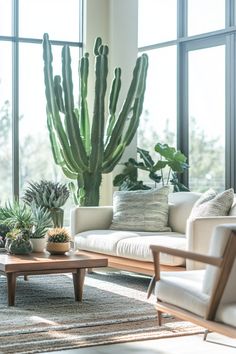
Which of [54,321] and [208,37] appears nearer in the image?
[54,321]

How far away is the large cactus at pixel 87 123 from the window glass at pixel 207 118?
728 millimetres

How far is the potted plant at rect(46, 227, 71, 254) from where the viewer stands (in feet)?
18.2

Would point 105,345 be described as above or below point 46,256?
below

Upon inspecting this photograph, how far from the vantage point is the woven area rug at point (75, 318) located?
4156 millimetres

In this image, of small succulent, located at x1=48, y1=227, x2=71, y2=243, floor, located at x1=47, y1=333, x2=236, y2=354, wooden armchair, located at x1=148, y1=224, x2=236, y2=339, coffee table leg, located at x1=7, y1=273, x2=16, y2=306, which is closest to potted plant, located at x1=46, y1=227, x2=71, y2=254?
small succulent, located at x1=48, y1=227, x2=71, y2=243

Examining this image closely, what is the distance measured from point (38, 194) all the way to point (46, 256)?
7.69 ft

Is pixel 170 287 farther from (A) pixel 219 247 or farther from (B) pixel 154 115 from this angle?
(B) pixel 154 115

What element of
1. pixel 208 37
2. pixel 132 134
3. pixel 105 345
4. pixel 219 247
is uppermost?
pixel 208 37

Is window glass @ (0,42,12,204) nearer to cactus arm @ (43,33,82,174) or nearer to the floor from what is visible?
cactus arm @ (43,33,82,174)

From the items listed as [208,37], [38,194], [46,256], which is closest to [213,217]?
[46,256]

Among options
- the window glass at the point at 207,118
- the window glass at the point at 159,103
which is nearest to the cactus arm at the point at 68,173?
the window glass at the point at 159,103

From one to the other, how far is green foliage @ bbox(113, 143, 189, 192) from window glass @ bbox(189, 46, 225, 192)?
0.21m

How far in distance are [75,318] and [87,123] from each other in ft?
12.2

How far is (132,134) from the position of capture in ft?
26.9
